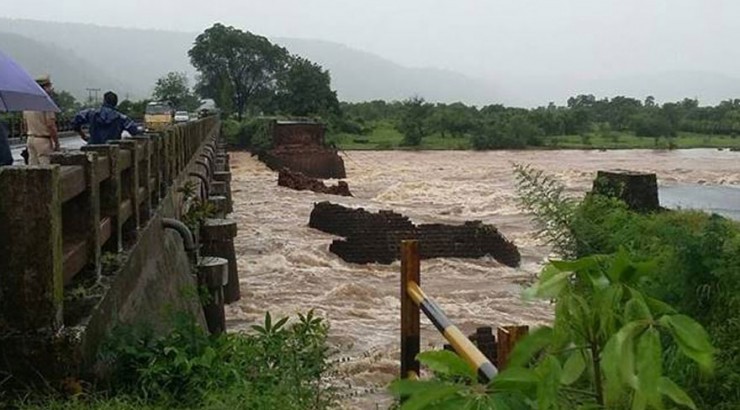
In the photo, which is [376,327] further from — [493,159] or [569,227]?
[493,159]

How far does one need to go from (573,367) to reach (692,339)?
0.33 metres

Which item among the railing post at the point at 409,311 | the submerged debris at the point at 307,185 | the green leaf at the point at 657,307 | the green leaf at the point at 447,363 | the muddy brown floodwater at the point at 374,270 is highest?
the green leaf at the point at 657,307

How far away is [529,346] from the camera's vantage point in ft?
5.10

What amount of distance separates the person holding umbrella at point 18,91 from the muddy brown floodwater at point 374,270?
129 inches

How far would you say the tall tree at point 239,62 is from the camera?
94250mm

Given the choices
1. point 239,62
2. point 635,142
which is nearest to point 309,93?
point 239,62

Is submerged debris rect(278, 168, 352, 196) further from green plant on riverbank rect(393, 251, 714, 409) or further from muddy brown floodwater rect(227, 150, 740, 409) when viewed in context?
green plant on riverbank rect(393, 251, 714, 409)

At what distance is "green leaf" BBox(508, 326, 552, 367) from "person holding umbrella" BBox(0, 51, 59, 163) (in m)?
5.97

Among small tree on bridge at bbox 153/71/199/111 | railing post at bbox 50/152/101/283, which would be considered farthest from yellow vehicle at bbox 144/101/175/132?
small tree on bridge at bbox 153/71/199/111

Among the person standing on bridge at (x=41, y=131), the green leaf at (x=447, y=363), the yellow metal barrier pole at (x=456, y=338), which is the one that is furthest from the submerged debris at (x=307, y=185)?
the green leaf at (x=447, y=363)

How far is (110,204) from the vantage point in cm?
547

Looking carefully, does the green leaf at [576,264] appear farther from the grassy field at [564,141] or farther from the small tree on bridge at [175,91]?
the small tree on bridge at [175,91]

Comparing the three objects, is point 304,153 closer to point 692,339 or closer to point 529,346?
point 529,346

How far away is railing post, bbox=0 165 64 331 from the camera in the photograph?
373 cm
